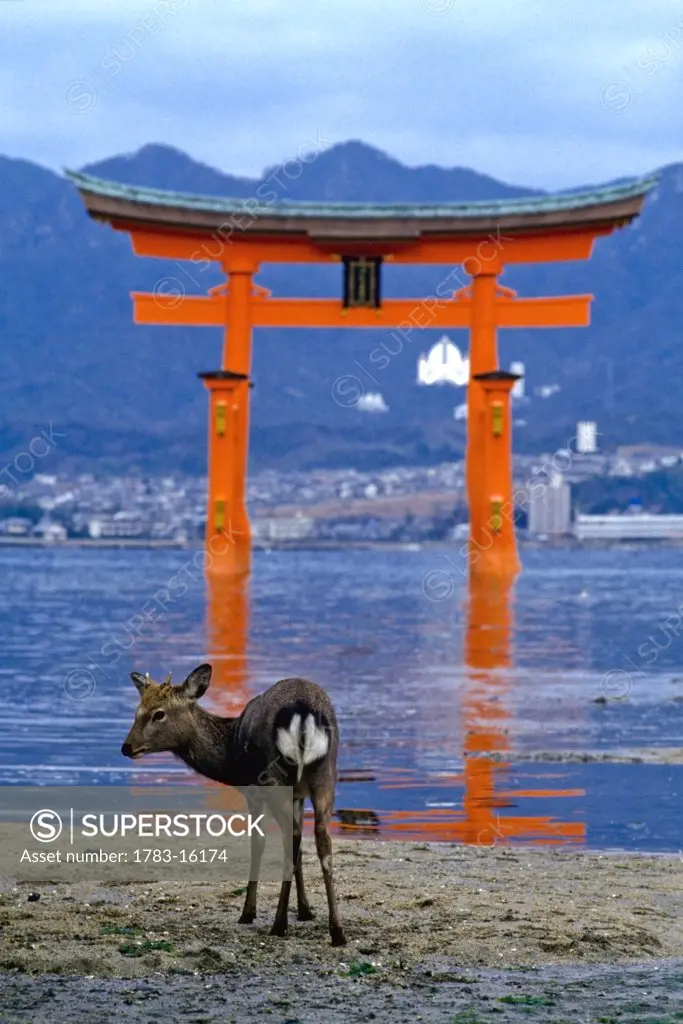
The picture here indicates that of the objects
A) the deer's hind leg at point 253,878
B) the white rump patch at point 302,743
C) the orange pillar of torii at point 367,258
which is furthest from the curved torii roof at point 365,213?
the white rump patch at point 302,743

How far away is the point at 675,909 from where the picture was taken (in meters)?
6.17

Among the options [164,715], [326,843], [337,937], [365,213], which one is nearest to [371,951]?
[337,937]

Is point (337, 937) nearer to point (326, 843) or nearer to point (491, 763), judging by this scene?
→ point (326, 843)

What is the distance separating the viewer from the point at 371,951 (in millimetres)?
5277

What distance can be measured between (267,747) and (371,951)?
2.52 feet

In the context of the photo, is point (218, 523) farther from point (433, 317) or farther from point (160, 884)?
point (160, 884)

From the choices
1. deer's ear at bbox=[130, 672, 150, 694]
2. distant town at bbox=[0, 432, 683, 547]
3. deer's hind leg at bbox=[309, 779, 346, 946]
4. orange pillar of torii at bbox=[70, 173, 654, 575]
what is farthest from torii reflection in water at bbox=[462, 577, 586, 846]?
distant town at bbox=[0, 432, 683, 547]

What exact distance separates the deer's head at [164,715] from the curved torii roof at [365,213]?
2942 centimetres

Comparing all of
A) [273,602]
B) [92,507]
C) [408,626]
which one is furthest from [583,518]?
[408,626]

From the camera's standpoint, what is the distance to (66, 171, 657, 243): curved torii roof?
3462cm

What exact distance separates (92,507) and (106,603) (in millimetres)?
89208

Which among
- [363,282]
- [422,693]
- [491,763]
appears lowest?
[491,763]

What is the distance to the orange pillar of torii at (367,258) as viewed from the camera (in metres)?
34.9

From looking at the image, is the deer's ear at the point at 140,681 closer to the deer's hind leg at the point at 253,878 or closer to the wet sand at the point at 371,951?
the deer's hind leg at the point at 253,878
